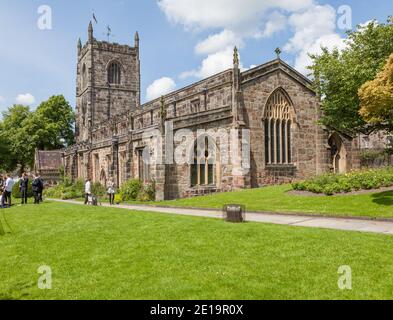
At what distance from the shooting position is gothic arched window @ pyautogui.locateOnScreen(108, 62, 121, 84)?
62312mm

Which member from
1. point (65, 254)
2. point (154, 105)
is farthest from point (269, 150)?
point (65, 254)

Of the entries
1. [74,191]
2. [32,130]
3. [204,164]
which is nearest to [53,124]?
[32,130]

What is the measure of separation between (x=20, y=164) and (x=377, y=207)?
6257 cm

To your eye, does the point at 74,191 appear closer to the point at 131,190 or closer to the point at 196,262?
the point at 131,190

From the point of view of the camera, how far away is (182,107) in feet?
103

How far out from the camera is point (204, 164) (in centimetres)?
2423

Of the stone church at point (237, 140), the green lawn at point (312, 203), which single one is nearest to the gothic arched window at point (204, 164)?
the stone church at point (237, 140)

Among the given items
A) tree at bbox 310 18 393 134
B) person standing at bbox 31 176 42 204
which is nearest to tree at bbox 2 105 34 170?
person standing at bbox 31 176 42 204

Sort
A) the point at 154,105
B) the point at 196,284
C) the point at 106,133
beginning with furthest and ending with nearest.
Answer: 1. the point at 106,133
2. the point at 154,105
3. the point at 196,284

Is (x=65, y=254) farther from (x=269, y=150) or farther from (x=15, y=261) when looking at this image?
(x=269, y=150)

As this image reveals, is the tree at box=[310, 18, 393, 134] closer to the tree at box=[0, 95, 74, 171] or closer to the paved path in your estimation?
the paved path

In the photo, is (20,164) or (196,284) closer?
(196,284)
